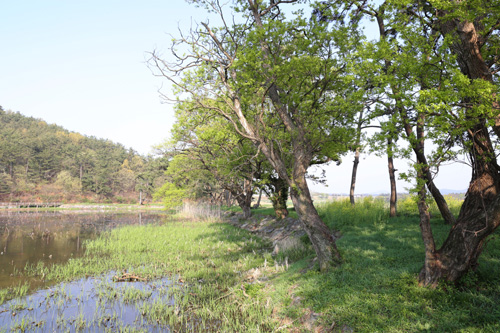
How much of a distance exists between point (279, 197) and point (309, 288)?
11451mm

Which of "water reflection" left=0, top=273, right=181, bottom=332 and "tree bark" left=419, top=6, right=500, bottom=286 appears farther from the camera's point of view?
"water reflection" left=0, top=273, right=181, bottom=332

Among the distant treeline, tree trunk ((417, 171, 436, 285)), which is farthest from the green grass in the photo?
the distant treeline

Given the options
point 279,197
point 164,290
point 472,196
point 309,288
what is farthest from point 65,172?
point 472,196

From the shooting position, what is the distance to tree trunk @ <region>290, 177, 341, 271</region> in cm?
772

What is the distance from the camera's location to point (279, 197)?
18.0 meters

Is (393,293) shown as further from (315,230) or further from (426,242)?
(315,230)

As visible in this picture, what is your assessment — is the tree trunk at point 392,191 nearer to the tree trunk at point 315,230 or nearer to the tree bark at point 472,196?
the tree trunk at point 315,230

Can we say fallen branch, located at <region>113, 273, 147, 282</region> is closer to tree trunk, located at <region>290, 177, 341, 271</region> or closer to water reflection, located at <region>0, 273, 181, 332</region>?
water reflection, located at <region>0, 273, 181, 332</region>

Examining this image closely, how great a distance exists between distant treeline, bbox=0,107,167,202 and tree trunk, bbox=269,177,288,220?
126ft

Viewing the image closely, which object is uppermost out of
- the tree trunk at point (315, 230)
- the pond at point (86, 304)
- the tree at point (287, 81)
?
the tree at point (287, 81)

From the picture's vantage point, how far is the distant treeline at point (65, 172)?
6278cm

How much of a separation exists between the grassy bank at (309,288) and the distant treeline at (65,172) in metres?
43.1

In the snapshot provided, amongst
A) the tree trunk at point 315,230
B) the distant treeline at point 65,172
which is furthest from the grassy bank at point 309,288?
the distant treeline at point 65,172

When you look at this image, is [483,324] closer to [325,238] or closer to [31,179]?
[325,238]
